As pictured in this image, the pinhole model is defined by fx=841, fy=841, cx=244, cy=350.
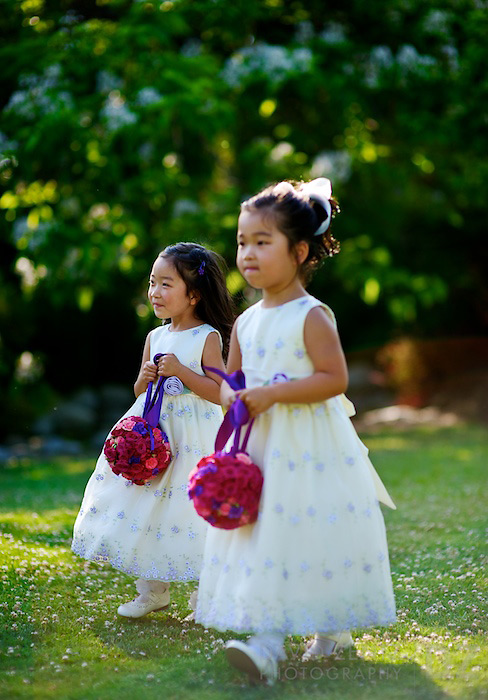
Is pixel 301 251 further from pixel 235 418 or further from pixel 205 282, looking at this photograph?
pixel 205 282

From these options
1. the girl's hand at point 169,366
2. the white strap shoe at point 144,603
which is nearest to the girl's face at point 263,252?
the girl's hand at point 169,366

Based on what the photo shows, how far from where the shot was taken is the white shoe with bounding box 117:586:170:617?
3.94 m

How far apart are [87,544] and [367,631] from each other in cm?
135

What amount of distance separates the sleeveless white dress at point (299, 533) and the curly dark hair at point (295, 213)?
231mm

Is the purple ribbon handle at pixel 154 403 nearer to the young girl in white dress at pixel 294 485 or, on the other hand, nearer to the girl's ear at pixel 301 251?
the young girl in white dress at pixel 294 485

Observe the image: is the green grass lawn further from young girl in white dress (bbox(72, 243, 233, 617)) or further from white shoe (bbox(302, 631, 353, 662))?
young girl in white dress (bbox(72, 243, 233, 617))

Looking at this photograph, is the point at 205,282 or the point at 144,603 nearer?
the point at 144,603

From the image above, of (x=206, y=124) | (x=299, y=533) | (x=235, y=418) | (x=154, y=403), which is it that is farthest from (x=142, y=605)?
(x=206, y=124)

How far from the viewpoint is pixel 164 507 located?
13.0ft

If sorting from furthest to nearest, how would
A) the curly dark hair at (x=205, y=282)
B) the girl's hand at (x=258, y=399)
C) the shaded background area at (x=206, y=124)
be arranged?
the shaded background area at (x=206, y=124), the curly dark hair at (x=205, y=282), the girl's hand at (x=258, y=399)

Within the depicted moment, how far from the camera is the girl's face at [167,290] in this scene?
4090mm

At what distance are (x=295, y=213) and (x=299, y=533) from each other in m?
1.21

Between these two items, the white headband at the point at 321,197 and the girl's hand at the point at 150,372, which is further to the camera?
the girl's hand at the point at 150,372

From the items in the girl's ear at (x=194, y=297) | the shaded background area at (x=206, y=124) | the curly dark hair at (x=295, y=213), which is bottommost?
the girl's ear at (x=194, y=297)
